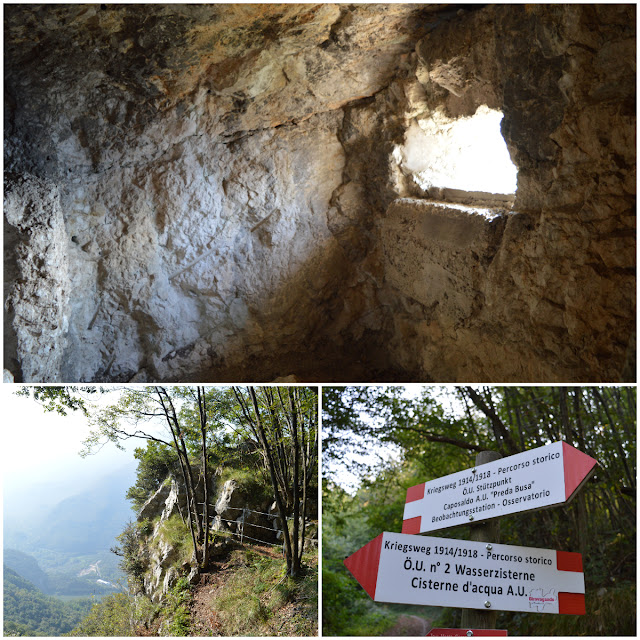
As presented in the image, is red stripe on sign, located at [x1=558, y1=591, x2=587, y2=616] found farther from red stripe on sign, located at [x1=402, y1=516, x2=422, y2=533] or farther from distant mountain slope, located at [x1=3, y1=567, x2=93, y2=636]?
distant mountain slope, located at [x1=3, y1=567, x2=93, y2=636]

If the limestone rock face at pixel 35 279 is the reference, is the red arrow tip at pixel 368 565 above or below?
below

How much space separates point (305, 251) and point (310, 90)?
1.12 m

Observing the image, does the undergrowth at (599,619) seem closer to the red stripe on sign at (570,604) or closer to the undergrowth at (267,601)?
the red stripe on sign at (570,604)

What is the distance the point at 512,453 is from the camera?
318 cm

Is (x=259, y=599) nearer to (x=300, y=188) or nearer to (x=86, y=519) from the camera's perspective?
(x=86, y=519)

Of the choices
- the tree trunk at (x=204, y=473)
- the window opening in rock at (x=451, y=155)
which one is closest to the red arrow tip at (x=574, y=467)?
the tree trunk at (x=204, y=473)

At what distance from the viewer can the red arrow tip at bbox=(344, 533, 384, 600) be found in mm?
1453

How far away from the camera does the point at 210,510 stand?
1.83 meters

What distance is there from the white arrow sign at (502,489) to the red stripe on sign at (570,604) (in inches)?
9.5

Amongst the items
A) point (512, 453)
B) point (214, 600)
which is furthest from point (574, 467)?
point (512, 453)

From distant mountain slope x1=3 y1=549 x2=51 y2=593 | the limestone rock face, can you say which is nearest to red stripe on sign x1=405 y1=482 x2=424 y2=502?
distant mountain slope x1=3 y1=549 x2=51 y2=593

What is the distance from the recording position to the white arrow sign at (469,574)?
146 cm

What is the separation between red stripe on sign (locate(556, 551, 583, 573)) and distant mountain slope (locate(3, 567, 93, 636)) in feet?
4.40

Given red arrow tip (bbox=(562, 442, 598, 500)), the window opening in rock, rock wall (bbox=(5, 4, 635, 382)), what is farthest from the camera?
the window opening in rock
